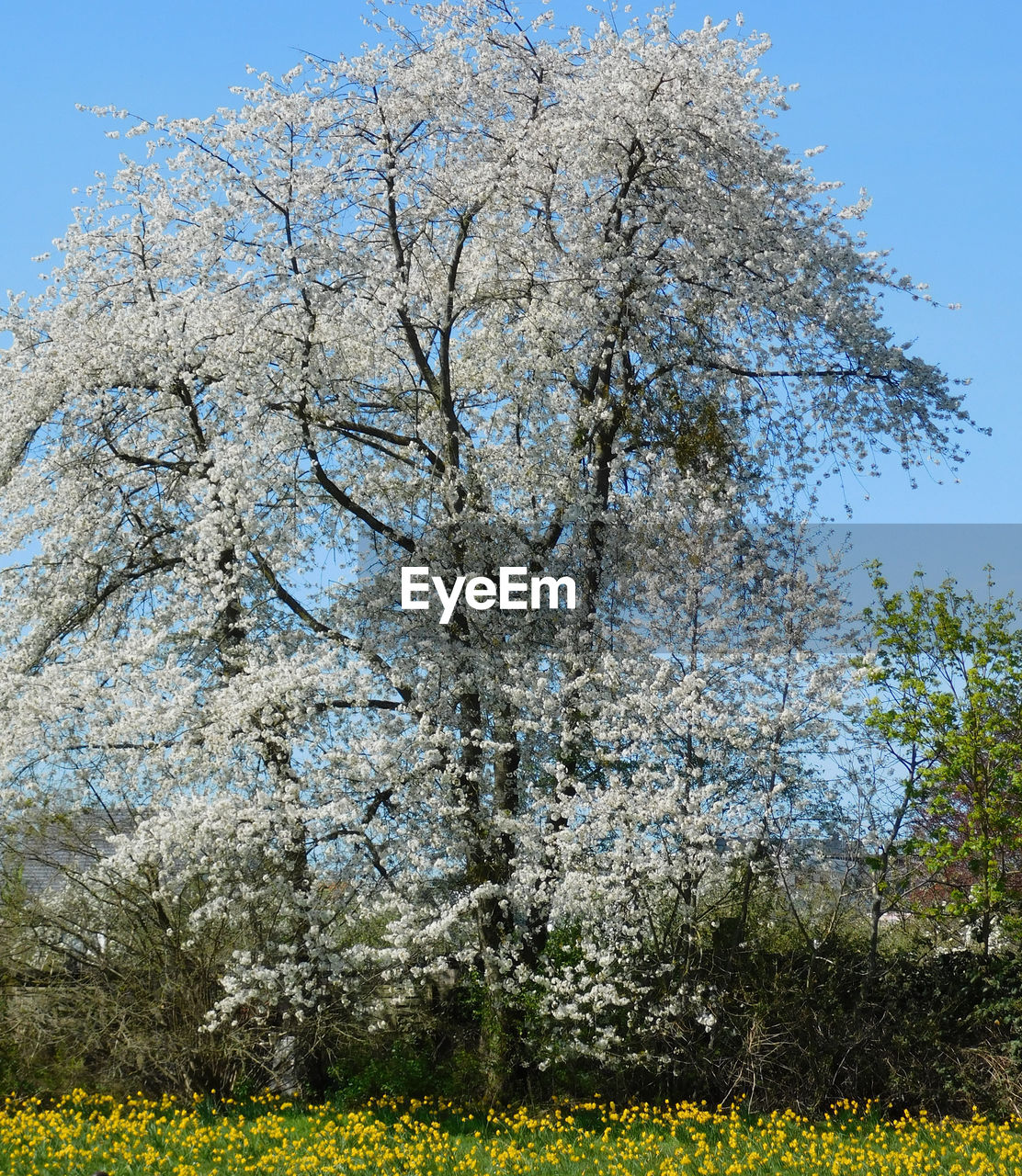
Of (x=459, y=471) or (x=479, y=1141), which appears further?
(x=459, y=471)

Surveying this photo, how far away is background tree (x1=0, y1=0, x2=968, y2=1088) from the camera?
10.3 metres

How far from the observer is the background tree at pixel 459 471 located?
404 inches

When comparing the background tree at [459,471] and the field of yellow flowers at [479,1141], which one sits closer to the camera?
the field of yellow flowers at [479,1141]

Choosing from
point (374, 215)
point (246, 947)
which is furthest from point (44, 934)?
point (374, 215)

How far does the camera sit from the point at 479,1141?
926 cm

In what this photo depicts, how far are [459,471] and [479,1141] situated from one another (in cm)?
554

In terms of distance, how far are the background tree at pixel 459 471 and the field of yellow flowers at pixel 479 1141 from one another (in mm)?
881

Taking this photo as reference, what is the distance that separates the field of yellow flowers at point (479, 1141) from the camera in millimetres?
8398

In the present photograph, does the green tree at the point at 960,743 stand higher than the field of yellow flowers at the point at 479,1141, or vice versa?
→ the green tree at the point at 960,743

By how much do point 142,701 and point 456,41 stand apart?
22.2ft

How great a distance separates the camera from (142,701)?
10.8 m

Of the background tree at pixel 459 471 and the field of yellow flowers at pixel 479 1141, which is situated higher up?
the background tree at pixel 459 471

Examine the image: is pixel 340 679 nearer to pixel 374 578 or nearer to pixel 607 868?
pixel 374 578

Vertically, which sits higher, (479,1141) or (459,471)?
(459,471)
